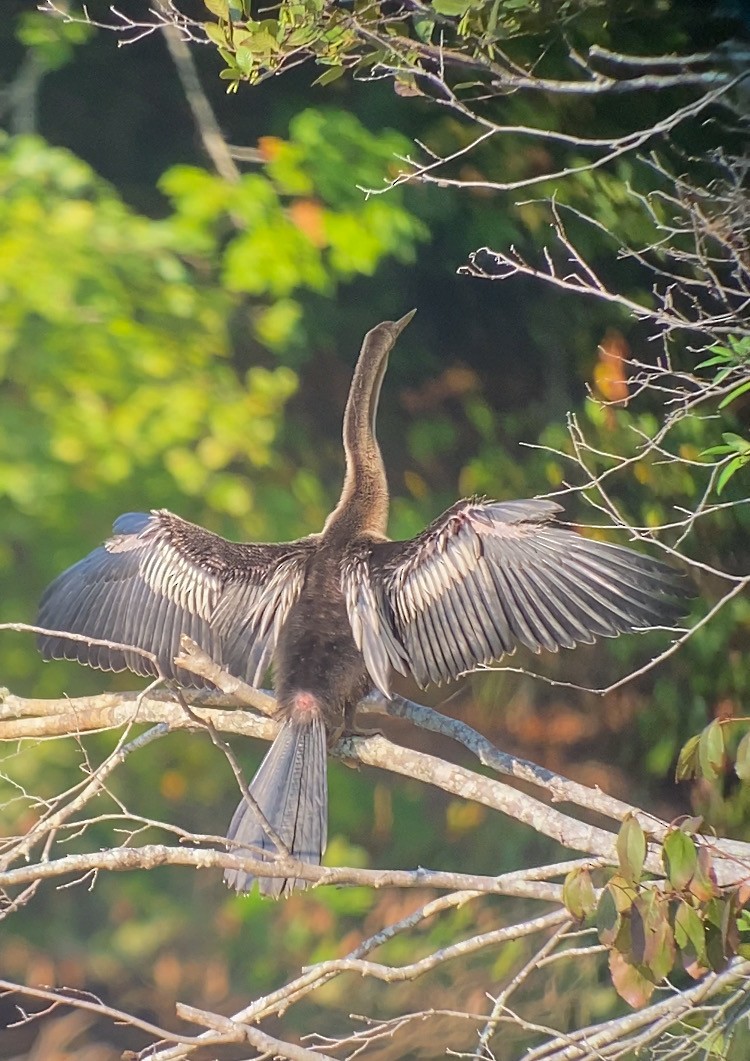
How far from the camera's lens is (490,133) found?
191 centimetres

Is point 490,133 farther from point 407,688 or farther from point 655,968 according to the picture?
point 655,968

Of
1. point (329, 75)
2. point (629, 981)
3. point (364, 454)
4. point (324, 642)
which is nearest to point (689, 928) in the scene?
point (629, 981)

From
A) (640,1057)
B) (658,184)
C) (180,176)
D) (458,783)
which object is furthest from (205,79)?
(640,1057)

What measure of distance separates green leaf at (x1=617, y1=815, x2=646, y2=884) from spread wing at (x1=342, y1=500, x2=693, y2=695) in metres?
0.43

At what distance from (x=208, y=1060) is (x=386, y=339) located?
108cm

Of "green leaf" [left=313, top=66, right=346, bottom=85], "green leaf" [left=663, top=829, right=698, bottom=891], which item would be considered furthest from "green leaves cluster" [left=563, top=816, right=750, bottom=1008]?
"green leaf" [left=313, top=66, right=346, bottom=85]

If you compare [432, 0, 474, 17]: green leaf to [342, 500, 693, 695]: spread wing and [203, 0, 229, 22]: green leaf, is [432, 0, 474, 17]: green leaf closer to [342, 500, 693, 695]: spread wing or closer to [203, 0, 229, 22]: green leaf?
[203, 0, 229, 22]: green leaf

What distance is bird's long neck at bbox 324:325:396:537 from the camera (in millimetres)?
1808

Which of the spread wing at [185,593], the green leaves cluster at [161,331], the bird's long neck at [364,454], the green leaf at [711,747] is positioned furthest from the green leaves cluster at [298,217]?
the green leaf at [711,747]

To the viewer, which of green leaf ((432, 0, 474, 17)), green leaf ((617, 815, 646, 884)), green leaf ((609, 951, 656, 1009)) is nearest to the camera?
green leaf ((617, 815, 646, 884))

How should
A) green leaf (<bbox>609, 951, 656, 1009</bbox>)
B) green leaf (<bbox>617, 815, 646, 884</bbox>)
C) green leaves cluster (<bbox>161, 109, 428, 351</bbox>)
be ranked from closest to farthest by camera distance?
green leaf (<bbox>617, 815, 646, 884</bbox>) → green leaf (<bbox>609, 951, 656, 1009</bbox>) → green leaves cluster (<bbox>161, 109, 428, 351</bbox>)

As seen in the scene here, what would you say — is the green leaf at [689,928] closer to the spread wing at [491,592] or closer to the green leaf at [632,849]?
the green leaf at [632,849]

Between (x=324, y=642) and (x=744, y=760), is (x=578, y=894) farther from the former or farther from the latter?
(x=324, y=642)

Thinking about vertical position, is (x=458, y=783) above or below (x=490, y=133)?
below
